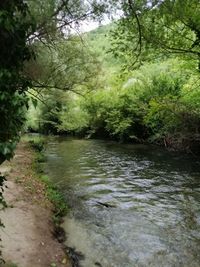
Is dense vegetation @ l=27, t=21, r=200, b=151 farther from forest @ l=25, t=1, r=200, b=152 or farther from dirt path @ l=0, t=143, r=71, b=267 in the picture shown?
dirt path @ l=0, t=143, r=71, b=267

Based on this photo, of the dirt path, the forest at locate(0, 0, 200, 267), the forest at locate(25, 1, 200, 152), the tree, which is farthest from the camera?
the forest at locate(25, 1, 200, 152)

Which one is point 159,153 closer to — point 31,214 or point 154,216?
point 154,216

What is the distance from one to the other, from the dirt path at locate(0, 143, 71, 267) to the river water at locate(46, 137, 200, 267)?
1.92 ft

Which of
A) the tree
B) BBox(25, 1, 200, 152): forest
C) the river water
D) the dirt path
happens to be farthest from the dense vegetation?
A: the dirt path

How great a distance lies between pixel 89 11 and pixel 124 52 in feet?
7.65

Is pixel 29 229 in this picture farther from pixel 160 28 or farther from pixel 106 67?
pixel 106 67

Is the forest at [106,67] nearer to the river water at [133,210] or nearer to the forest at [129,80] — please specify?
the forest at [129,80]

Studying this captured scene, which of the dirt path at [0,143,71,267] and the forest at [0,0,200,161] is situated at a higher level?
the forest at [0,0,200,161]

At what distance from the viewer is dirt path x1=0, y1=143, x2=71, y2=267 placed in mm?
5977

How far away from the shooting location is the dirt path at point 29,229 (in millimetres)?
5977

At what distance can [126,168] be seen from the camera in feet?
50.8

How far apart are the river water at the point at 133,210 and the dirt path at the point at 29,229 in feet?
1.92

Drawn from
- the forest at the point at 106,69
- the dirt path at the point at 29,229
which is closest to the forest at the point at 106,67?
the forest at the point at 106,69

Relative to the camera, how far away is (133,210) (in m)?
9.51
